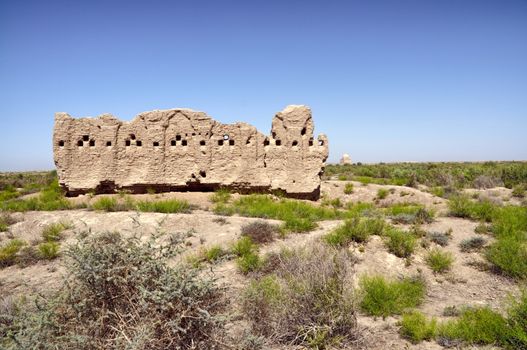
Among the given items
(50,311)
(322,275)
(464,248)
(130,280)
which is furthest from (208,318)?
(464,248)

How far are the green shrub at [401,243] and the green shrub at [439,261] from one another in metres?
0.40

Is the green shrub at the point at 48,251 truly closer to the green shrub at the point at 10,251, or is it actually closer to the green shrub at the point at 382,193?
the green shrub at the point at 10,251

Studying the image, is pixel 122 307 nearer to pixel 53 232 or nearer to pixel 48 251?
pixel 48 251

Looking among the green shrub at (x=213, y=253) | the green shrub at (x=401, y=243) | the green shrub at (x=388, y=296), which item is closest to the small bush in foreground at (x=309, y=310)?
the green shrub at (x=388, y=296)

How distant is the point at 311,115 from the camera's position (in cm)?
1397

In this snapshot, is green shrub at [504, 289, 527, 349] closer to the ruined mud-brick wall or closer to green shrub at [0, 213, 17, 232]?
the ruined mud-brick wall

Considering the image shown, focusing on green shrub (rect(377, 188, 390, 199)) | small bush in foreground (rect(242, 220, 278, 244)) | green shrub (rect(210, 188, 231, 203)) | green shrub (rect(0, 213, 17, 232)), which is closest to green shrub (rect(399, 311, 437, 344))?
small bush in foreground (rect(242, 220, 278, 244))

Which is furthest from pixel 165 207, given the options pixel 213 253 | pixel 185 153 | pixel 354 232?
pixel 354 232

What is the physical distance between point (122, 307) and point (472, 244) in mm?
7636

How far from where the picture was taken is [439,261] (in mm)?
7340

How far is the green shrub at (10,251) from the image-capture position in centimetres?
770

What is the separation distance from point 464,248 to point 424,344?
13.5 ft

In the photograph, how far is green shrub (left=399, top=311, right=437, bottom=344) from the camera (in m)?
4.78

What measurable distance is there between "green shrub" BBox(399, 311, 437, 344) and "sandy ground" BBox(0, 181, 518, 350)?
104 millimetres
